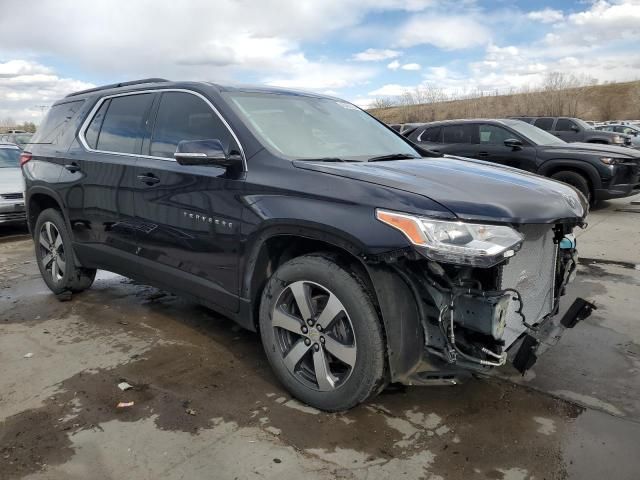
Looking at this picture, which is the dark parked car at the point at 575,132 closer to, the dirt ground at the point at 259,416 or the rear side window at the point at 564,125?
the rear side window at the point at 564,125

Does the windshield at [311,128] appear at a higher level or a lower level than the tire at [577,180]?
higher

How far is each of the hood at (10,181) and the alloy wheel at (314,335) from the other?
274 inches

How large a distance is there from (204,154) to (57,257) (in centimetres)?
270

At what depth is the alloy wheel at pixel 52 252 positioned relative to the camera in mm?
4902

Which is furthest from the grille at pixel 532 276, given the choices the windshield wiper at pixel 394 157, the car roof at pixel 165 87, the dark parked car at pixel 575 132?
the dark parked car at pixel 575 132

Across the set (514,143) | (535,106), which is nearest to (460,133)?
(514,143)

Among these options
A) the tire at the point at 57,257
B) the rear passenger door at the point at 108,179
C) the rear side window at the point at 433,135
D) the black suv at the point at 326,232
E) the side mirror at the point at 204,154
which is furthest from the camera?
the rear side window at the point at 433,135

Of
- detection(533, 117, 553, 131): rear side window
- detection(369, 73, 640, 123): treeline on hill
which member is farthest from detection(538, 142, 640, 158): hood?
detection(369, 73, 640, 123): treeline on hill

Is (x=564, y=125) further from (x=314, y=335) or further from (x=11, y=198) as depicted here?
(x=314, y=335)

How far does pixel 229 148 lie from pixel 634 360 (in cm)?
300

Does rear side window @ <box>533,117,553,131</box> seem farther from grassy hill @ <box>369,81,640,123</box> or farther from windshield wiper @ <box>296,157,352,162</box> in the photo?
grassy hill @ <box>369,81,640,123</box>

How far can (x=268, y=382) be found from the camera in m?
3.32

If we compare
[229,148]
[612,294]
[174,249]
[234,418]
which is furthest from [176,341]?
[612,294]

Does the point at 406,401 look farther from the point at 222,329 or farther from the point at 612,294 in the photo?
the point at 612,294
